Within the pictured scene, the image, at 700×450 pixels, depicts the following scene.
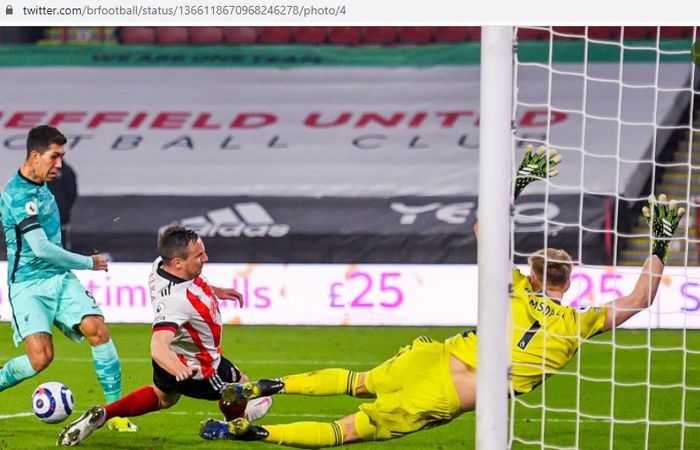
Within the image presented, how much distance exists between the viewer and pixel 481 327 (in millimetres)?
4852

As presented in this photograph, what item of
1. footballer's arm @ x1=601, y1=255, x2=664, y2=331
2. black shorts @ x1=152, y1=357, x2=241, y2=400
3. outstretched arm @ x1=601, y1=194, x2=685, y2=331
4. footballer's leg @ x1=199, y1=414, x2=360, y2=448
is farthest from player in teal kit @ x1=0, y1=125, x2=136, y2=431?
outstretched arm @ x1=601, y1=194, x2=685, y2=331

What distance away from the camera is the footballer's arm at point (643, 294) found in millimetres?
5480

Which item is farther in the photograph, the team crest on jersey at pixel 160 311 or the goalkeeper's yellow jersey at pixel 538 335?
the team crest on jersey at pixel 160 311

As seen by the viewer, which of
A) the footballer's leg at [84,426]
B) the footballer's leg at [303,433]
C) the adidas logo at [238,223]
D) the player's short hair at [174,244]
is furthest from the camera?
the adidas logo at [238,223]

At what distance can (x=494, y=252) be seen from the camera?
4.83 metres

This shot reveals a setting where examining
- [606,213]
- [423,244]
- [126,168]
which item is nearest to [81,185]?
[126,168]

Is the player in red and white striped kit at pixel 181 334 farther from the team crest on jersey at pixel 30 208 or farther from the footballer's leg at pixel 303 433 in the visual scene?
the team crest on jersey at pixel 30 208

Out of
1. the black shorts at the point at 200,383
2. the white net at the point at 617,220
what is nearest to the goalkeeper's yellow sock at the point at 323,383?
the black shorts at the point at 200,383

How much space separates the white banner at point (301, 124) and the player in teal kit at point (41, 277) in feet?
27.9

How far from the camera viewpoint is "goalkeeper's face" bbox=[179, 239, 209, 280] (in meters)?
6.04

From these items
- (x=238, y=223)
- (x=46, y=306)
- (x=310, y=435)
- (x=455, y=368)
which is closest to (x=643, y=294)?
(x=455, y=368)

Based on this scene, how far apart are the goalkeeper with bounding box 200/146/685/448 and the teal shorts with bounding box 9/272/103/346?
4.23 ft

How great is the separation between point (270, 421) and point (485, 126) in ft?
10.9
